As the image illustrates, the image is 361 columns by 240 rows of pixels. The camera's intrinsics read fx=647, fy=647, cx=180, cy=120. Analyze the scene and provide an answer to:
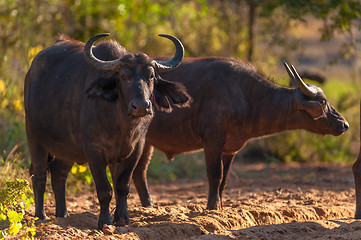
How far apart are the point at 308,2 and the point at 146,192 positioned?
16.8 feet

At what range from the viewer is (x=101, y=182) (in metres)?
6.30

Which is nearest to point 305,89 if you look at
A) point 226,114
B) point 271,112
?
point 271,112

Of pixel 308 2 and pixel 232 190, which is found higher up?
pixel 308 2

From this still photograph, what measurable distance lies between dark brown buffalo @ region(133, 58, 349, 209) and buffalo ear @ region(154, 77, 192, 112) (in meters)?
1.13

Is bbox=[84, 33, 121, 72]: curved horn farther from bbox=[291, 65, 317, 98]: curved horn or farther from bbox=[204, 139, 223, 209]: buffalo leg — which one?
bbox=[291, 65, 317, 98]: curved horn

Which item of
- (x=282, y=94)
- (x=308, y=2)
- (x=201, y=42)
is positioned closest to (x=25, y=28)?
(x=201, y=42)

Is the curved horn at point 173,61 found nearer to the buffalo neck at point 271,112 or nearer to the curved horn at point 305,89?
the buffalo neck at point 271,112

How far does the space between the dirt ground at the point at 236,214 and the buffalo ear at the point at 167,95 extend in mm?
1187

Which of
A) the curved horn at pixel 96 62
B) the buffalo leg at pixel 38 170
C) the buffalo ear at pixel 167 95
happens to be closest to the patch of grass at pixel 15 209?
Answer: the buffalo leg at pixel 38 170

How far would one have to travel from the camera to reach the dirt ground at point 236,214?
601 centimetres

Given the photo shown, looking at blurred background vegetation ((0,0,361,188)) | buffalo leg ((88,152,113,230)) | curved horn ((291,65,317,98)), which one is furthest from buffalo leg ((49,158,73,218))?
blurred background vegetation ((0,0,361,188))

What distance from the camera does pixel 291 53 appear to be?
49.4 feet

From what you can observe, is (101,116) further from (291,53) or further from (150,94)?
(291,53)

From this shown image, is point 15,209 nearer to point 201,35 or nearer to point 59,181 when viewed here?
point 59,181
